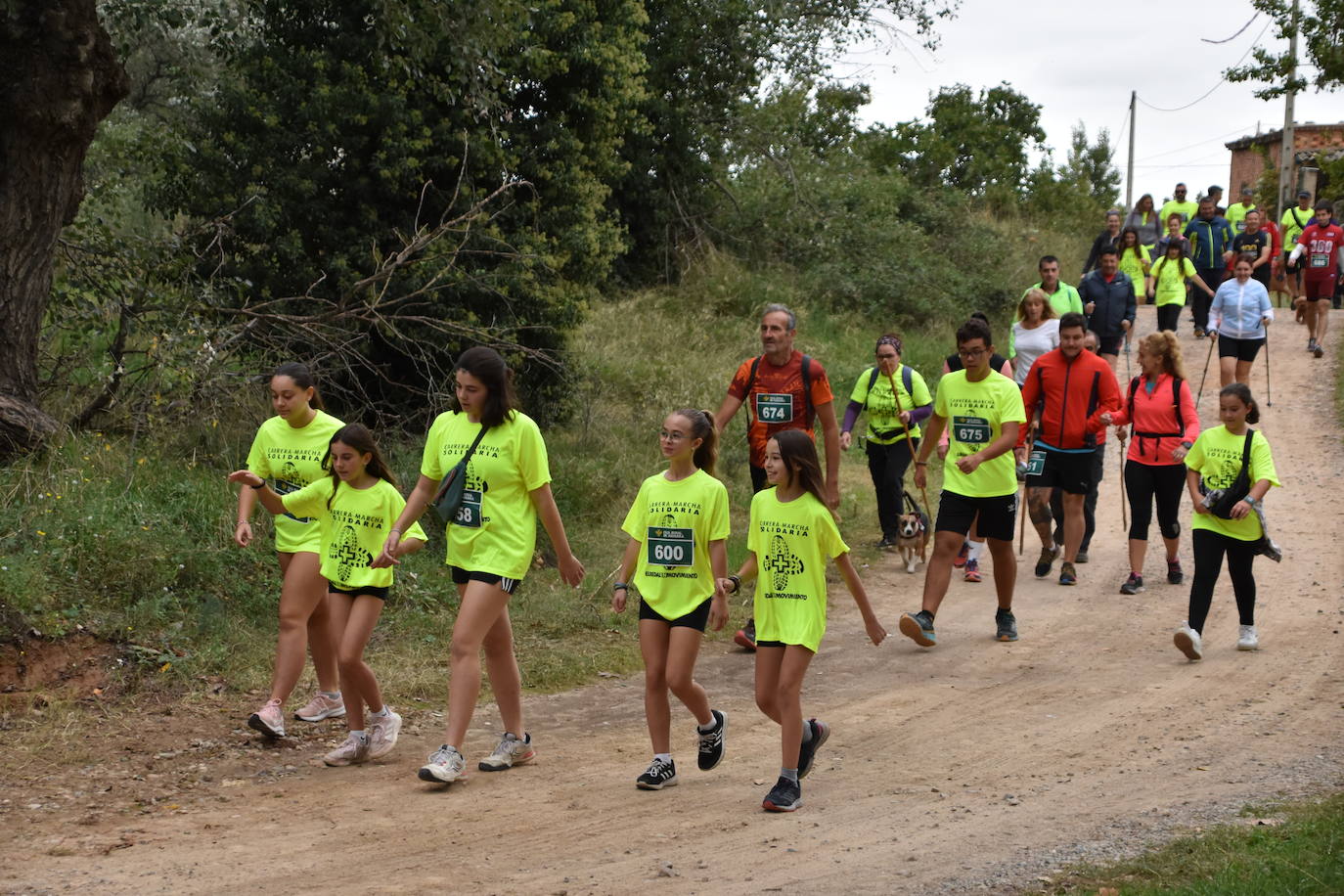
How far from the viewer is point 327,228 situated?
12.5m

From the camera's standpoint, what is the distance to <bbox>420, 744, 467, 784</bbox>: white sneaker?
20.8 ft

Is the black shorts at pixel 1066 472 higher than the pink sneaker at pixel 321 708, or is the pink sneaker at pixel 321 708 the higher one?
the black shorts at pixel 1066 472

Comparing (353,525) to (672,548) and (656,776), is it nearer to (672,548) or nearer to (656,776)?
(672,548)

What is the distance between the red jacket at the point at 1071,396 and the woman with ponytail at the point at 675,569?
474cm

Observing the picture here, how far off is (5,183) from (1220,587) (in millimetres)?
9867

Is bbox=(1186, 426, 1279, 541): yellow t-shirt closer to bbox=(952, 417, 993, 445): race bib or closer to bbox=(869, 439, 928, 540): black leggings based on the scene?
bbox=(952, 417, 993, 445): race bib

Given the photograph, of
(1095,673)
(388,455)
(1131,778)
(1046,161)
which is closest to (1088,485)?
(1095,673)

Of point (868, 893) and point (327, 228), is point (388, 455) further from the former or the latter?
point (868, 893)

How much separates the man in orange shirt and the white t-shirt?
13.9ft

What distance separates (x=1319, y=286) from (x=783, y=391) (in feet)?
45.0

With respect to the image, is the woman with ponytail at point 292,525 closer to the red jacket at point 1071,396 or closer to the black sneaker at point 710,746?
the black sneaker at point 710,746

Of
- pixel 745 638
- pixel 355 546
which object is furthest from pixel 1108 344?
pixel 355 546

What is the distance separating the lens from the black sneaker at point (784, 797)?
241 inches

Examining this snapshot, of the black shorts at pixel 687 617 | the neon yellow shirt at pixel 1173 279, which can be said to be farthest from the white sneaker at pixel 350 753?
the neon yellow shirt at pixel 1173 279
